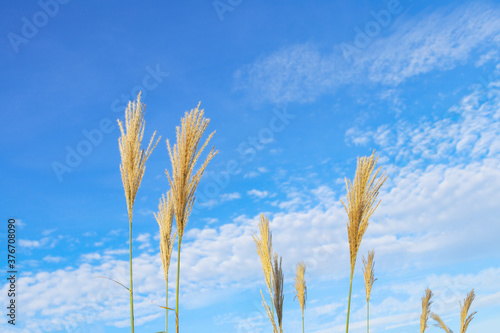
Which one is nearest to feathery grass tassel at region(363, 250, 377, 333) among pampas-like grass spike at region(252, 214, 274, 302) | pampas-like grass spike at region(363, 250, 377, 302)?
pampas-like grass spike at region(363, 250, 377, 302)

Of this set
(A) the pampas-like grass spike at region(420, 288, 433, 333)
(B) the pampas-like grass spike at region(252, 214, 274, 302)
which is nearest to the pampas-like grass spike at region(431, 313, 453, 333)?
(A) the pampas-like grass spike at region(420, 288, 433, 333)

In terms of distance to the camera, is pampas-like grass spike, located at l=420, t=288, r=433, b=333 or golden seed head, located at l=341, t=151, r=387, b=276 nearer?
golden seed head, located at l=341, t=151, r=387, b=276

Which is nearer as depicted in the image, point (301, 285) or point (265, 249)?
point (265, 249)

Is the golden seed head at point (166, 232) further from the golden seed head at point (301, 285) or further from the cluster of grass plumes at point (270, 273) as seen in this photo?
the golden seed head at point (301, 285)

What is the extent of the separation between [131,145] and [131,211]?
0.59 meters

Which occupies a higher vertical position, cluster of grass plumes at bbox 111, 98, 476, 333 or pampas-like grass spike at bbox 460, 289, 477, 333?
cluster of grass plumes at bbox 111, 98, 476, 333

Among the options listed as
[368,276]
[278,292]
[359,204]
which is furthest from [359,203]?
[368,276]

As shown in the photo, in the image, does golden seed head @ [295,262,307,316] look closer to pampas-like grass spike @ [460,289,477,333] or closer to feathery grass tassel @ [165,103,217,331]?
pampas-like grass spike @ [460,289,477,333]

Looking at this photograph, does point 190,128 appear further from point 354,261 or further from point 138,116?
point 354,261

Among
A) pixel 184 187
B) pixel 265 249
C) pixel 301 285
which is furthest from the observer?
pixel 301 285

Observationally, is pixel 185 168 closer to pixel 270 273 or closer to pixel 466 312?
pixel 270 273

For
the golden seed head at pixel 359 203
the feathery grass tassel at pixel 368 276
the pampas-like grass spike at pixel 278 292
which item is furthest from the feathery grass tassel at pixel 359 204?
the feathery grass tassel at pixel 368 276

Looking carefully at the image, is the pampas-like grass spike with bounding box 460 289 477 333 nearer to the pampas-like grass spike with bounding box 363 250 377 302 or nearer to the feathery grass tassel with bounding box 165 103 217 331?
the pampas-like grass spike with bounding box 363 250 377 302

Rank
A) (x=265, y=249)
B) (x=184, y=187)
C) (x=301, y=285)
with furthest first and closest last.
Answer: (x=301, y=285) < (x=265, y=249) < (x=184, y=187)
